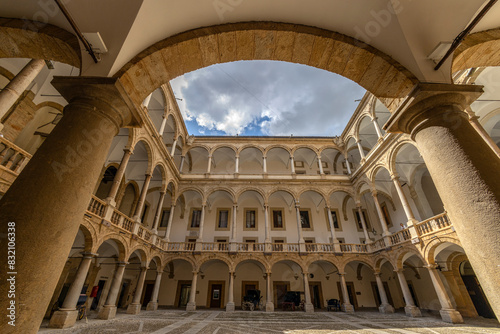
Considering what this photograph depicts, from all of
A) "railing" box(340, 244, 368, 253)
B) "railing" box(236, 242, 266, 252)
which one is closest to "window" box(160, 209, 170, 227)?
"railing" box(236, 242, 266, 252)

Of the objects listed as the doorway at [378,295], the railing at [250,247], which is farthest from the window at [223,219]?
the doorway at [378,295]

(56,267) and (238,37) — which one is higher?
(238,37)

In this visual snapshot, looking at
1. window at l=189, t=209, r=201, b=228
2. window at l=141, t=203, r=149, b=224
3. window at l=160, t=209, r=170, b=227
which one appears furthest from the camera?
window at l=189, t=209, r=201, b=228

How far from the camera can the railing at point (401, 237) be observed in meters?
12.0

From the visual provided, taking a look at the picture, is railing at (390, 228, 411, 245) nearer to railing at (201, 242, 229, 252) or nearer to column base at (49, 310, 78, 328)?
railing at (201, 242, 229, 252)

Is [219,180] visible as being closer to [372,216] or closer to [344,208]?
[344,208]

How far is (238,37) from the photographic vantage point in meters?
→ 3.56

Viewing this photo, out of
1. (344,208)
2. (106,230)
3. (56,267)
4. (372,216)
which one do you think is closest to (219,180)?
(106,230)

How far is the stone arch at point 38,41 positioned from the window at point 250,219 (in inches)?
637

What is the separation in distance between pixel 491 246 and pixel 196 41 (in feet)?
14.0

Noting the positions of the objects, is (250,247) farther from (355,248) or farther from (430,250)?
(430,250)

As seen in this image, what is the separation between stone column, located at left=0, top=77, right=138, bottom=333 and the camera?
1.70m

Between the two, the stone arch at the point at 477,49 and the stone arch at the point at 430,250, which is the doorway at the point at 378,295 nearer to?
the stone arch at the point at 430,250

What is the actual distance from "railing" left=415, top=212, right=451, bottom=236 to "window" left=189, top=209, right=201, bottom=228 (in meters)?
14.5
